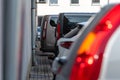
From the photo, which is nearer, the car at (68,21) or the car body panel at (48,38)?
the car at (68,21)

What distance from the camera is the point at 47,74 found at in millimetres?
15352

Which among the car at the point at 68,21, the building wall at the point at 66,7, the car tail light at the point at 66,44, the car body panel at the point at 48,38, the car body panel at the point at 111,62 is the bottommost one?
the building wall at the point at 66,7

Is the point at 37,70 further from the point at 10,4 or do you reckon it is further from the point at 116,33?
the point at 116,33

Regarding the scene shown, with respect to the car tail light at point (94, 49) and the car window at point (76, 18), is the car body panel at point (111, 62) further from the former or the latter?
the car window at point (76, 18)

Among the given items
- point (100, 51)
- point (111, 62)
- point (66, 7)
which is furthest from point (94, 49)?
point (66, 7)

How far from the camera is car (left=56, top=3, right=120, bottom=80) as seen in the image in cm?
439

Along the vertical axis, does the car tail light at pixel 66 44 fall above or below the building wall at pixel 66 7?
above

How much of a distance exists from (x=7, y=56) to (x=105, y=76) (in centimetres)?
230

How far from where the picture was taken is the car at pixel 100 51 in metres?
4.39

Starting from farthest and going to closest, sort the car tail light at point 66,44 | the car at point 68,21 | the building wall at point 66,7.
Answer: the building wall at point 66,7 → the car at point 68,21 → the car tail light at point 66,44

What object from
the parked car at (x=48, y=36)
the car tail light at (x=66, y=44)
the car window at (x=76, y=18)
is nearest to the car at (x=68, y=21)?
the car window at (x=76, y=18)

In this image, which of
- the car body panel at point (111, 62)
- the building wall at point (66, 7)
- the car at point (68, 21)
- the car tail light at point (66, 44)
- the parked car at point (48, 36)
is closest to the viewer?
the car body panel at point (111, 62)

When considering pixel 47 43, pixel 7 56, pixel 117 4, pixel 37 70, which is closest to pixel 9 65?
pixel 7 56

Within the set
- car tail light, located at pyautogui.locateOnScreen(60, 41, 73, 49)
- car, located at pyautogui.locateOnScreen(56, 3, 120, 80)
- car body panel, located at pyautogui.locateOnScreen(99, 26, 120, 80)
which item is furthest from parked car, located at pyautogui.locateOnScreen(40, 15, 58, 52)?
car body panel, located at pyautogui.locateOnScreen(99, 26, 120, 80)
